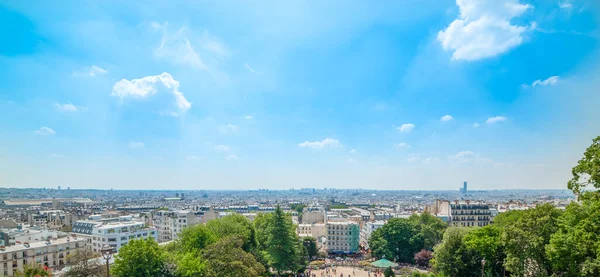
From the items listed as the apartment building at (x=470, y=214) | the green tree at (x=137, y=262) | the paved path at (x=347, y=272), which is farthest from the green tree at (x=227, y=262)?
the apartment building at (x=470, y=214)

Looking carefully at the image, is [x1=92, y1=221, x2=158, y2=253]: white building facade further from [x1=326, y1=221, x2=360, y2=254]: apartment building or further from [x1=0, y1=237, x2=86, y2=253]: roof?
[x1=326, y1=221, x2=360, y2=254]: apartment building

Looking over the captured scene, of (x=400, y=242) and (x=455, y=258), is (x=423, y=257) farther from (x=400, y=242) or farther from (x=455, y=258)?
(x=455, y=258)

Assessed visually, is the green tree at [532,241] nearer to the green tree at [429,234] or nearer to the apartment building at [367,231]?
the green tree at [429,234]

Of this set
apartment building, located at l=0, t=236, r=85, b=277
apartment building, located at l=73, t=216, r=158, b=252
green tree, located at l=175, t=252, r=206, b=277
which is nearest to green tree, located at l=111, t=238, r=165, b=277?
green tree, located at l=175, t=252, r=206, b=277

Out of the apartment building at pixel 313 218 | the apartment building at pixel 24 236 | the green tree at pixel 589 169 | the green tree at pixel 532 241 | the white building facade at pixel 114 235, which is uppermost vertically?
the green tree at pixel 589 169

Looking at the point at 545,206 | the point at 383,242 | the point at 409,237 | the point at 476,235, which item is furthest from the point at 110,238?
the point at 545,206
